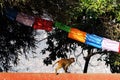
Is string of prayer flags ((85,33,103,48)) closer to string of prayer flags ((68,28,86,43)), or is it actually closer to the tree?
string of prayer flags ((68,28,86,43))

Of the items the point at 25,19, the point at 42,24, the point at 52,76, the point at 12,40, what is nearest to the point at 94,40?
the point at 42,24

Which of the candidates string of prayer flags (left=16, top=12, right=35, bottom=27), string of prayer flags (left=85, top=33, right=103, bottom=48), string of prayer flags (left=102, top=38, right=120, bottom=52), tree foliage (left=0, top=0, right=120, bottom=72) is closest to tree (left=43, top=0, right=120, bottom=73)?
tree foliage (left=0, top=0, right=120, bottom=72)

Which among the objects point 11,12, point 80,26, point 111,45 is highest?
point 11,12

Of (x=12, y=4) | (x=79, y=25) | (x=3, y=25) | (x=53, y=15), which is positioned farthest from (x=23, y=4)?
(x=79, y=25)

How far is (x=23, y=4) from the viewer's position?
12.0 metres

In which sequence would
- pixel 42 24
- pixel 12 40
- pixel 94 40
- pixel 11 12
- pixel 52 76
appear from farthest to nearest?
pixel 12 40
pixel 94 40
pixel 42 24
pixel 11 12
pixel 52 76

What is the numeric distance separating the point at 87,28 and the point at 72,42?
65.8 inches

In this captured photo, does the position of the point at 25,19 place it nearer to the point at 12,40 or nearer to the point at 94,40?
the point at 94,40

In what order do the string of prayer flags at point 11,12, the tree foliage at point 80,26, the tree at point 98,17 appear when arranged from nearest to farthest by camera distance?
the string of prayer flags at point 11,12 → the tree foliage at point 80,26 → the tree at point 98,17

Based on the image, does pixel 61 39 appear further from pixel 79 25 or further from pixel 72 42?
pixel 79 25

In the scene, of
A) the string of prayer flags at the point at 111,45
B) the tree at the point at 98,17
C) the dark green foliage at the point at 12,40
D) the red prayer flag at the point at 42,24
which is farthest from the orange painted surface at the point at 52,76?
the tree at the point at 98,17

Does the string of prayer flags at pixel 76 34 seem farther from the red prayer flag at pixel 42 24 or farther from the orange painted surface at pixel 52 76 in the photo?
the orange painted surface at pixel 52 76

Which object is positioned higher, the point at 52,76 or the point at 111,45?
the point at 52,76

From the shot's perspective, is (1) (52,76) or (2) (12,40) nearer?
(1) (52,76)
